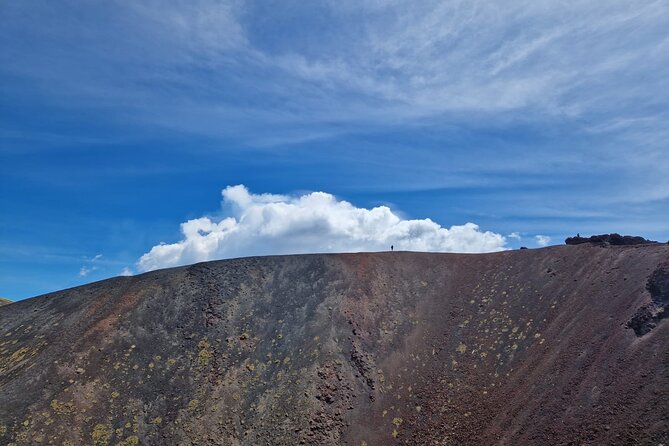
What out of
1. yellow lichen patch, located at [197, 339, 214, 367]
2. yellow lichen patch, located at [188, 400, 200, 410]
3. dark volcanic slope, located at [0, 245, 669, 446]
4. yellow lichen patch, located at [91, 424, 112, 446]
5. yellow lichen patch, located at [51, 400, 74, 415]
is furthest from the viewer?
yellow lichen patch, located at [197, 339, 214, 367]

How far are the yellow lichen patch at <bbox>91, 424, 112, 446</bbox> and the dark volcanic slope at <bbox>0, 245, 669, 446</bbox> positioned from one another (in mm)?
117

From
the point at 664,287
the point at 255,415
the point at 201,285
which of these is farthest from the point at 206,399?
the point at 664,287

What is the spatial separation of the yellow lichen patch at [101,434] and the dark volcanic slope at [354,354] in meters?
0.12

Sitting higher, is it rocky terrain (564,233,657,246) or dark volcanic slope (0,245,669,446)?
rocky terrain (564,233,657,246)

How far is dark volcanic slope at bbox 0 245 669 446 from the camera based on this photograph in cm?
2847

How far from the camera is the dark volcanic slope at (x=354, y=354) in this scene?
28469mm

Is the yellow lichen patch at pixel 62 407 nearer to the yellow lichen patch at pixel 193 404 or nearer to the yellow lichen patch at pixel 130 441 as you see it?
the yellow lichen patch at pixel 130 441

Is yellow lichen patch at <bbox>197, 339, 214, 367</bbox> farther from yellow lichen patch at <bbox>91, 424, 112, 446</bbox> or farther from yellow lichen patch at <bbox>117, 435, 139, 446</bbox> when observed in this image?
yellow lichen patch at <bbox>91, 424, 112, 446</bbox>

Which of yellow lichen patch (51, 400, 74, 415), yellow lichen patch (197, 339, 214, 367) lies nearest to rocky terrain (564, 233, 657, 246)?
yellow lichen patch (197, 339, 214, 367)

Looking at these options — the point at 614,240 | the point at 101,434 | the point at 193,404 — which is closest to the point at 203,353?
the point at 193,404

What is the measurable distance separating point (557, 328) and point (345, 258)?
20320 millimetres

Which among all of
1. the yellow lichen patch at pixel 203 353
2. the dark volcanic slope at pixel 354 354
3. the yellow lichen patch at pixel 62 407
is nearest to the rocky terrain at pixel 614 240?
the dark volcanic slope at pixel 354 354

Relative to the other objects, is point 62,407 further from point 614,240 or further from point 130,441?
point 614,240

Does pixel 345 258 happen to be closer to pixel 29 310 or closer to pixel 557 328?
pixel 557 328
